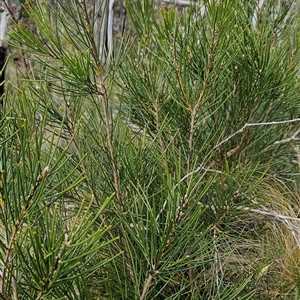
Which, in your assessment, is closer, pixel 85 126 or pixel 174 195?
pixel 174 195

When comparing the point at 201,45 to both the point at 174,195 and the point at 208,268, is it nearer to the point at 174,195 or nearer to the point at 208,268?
the point at 174,195

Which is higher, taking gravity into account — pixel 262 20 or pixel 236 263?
pixel 262 20

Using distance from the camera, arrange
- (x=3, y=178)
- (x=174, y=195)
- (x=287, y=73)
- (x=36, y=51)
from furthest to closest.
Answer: (x=287, y=73) < (x=36, y=51) < (x=174, y=195) < (x=3, y=178)

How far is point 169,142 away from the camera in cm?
88

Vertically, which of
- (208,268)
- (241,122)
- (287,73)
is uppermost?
(287,73)

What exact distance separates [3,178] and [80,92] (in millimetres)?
365

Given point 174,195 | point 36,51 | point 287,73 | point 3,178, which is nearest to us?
point 3,178

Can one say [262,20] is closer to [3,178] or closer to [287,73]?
[287,73]

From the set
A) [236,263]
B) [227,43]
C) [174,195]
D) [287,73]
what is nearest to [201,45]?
[227,43]

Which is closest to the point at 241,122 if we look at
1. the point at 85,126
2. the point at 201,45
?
the point at 201,45

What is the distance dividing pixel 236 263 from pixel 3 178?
2.09ft

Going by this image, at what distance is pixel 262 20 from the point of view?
3.27 feet

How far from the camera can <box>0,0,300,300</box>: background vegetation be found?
64 cm

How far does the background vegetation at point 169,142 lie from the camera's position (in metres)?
0.64
